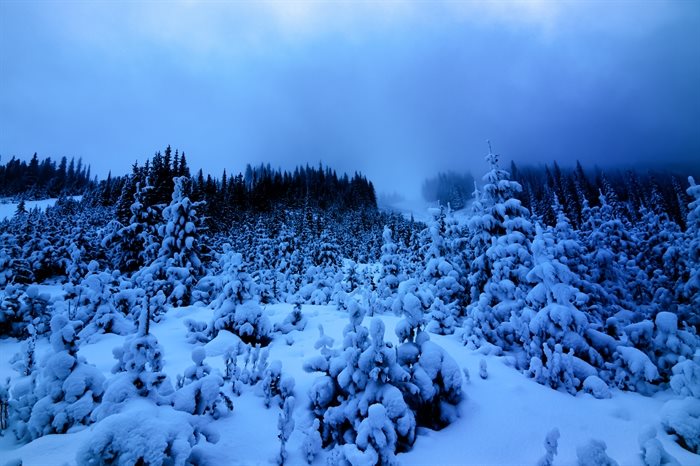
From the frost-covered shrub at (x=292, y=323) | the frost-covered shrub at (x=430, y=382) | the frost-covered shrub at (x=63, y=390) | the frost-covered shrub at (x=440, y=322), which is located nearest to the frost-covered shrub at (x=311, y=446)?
the frost-covered shrub at (x=430, y=382)

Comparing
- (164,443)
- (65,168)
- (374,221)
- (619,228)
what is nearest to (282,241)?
(619,228)

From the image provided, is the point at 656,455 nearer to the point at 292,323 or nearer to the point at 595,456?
the point at 595,456

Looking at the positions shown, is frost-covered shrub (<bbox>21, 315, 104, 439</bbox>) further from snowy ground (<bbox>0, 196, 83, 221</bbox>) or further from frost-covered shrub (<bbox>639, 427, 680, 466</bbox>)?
snowy ground (<bbox>0, 196, 83, 221</bbox>)

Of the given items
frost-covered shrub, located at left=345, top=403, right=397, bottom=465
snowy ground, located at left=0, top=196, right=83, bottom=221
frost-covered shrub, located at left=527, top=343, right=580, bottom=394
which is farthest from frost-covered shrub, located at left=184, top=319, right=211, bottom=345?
snowy ground, located at left=0, top=196, right=83, bottom=221

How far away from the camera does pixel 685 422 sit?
5090 mm

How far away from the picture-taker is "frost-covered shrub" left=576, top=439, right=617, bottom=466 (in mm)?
3779

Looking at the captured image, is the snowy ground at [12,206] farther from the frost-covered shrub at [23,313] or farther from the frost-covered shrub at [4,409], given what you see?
the frost-covered shrub at [4,409]

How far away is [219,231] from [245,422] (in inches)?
1978

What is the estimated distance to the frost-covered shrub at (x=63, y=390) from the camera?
455 centimetres

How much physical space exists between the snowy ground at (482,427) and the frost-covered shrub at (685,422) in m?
0.16

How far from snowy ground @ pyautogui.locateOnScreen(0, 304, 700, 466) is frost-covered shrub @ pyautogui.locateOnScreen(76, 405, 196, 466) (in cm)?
115

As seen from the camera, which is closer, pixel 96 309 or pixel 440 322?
pixel 96 309

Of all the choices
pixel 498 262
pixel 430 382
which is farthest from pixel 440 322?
pixel 430 382

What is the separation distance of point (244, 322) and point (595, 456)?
844 centimetres
